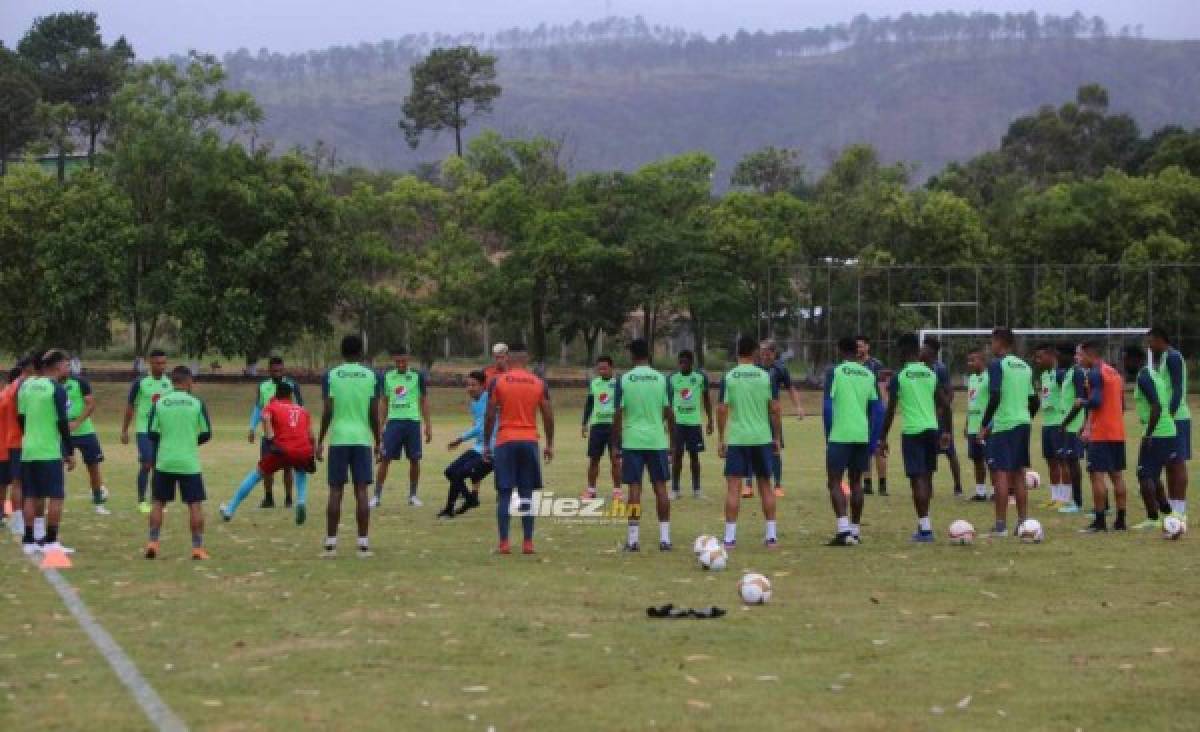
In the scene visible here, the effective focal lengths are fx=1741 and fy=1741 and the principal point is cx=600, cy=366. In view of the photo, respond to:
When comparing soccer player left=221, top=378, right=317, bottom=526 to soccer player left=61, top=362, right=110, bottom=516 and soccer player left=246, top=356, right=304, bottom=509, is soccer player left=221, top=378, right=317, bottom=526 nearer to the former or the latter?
Answer: soccer player left=246, top=356, right=304, bottom=509

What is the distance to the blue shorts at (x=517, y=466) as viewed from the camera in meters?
17.7

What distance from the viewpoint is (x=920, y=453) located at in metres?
19.2

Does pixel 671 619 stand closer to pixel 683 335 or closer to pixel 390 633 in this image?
pixel 390 633

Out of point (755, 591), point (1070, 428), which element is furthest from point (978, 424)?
point (755, 591)

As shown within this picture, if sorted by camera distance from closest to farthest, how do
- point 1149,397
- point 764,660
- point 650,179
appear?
point 764,660
point 1149,397
point 650,179

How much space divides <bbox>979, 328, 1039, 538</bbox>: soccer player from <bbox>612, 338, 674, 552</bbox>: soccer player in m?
3.88

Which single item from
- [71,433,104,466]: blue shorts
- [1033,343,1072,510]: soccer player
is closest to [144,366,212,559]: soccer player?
[71,433,104,466]: blue shorts

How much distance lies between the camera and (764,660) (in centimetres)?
1148

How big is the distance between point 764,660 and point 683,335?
8286cm

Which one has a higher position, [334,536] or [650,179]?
[650,179]

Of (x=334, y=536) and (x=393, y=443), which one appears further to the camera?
(x=393, y=443)

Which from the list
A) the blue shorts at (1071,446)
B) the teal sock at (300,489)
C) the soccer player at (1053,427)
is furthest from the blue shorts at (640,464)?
the soccer player at (1053,427)

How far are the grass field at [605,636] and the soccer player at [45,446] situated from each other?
0.60 metres

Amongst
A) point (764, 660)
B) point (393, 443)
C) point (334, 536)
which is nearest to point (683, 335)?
point (393, 443)
